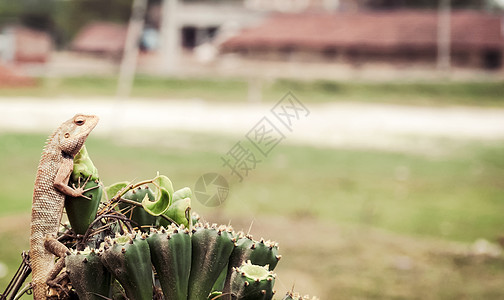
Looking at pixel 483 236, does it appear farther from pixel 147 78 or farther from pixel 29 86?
pixel 29 86

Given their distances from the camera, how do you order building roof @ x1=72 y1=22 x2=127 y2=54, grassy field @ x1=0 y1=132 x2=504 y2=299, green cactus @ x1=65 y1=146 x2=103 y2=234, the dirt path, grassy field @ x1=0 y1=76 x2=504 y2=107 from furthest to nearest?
building roof @ x1=72 y1=22 x2=127 y2=54 → grassy field @ x1=0 y1=76 x2=504 y2=107 → the dirt path → grassy field @ x1=0 y1=132 x2=504 y2=299 → green cactus @ x1=65 y1=146 x2=103 y2=234

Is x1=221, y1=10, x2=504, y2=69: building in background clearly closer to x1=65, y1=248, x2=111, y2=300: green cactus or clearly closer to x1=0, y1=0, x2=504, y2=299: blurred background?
x1=0, y1=0, x2=504, y2=299: blurred background

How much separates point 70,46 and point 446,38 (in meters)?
17.9

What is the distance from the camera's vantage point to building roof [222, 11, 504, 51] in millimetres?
23500

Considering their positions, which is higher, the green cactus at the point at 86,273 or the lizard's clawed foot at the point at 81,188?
the lizard's clawed foot at the point at 81,188

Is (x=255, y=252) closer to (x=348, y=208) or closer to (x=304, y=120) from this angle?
(x=348, y=208)

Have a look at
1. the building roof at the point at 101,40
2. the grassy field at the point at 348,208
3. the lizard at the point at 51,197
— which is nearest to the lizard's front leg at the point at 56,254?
the lizard at the point at 51,197

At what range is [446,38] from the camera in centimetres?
2350

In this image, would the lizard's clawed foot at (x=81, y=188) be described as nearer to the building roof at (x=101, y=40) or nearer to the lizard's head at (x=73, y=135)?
the lizard's head at (x=73, y=135)

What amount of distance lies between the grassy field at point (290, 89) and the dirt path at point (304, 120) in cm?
93

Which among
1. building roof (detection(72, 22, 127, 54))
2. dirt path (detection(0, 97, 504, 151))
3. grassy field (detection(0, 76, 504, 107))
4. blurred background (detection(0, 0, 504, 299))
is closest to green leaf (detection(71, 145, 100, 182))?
blurred background (detection(0, 0, 504, 299))

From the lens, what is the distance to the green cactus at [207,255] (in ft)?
2.55

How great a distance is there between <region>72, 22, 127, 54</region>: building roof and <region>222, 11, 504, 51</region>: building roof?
7.26 metres

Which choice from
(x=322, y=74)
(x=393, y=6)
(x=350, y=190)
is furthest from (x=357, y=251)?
(x=393, y=6)
